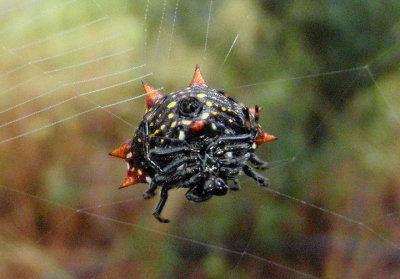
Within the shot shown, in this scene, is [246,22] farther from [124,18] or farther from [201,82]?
[201,82]

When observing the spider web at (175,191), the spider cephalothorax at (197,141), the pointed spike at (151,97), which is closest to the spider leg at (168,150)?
the spider cephalothorax at (197,141)

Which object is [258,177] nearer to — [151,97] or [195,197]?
[195,197]

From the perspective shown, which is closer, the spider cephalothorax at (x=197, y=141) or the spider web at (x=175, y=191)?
the spider cephalothorax at (x=197, y=141)

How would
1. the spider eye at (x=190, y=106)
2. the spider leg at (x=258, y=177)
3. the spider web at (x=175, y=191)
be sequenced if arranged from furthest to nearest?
1. the spider web at (x=175, y=191)
2. the spider leg at (x=258, y=177)
3. the spider eye at (x=190, y=106)

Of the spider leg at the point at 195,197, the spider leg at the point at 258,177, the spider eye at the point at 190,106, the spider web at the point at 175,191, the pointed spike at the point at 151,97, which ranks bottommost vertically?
the spider web at the point at 175,191

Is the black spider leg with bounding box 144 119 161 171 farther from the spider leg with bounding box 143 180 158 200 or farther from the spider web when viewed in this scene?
the spider web

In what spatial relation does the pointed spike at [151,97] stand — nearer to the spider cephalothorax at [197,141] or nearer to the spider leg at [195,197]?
the spider cephalothorax at [197,141]

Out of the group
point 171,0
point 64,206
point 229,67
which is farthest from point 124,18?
point 64,206
